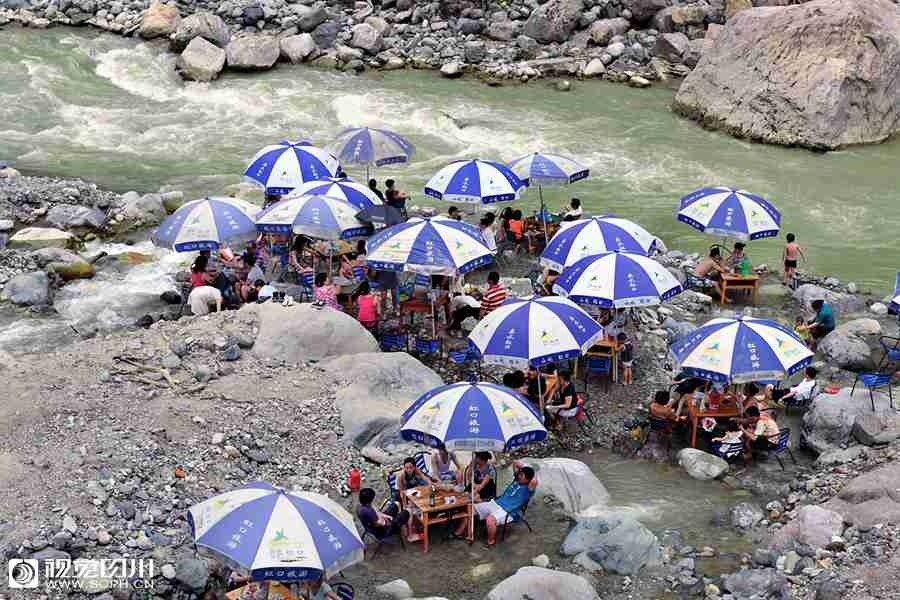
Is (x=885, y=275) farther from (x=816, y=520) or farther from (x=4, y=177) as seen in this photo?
(x=4, y=177)

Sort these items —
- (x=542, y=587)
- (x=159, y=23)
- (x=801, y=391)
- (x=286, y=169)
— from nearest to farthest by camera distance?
(x=542, y=587), (x=801, y=391), (x=286, y=169), (x=159, y=23)

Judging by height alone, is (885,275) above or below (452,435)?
below

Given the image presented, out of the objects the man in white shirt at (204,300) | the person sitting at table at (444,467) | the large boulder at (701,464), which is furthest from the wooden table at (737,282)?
the man in white shirt at (204,300)

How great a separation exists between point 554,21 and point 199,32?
35.6 feet

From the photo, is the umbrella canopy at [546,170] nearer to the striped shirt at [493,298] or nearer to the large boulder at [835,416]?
the striped shirt at [493,298]

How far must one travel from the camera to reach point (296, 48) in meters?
33.6

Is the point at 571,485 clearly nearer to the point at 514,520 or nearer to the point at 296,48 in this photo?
the point at 514,520

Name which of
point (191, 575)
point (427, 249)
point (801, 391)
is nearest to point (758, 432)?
point (801, 391)

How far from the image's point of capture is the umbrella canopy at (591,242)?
53.3 feet

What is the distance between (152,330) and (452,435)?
18.3ft

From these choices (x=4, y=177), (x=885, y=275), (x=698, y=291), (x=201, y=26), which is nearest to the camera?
(x=698, y=291)

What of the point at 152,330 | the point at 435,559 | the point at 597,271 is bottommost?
the point at 435,559

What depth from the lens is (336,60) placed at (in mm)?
33594

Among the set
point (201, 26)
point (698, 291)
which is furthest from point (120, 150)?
point (698, 291)
